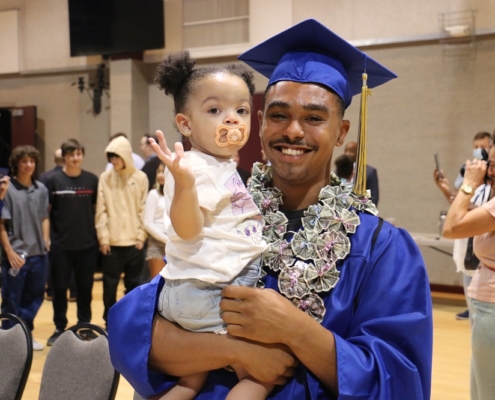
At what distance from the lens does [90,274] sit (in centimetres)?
605

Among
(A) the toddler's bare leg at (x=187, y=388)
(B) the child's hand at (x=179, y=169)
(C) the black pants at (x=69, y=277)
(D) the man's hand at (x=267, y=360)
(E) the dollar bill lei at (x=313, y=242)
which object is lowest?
(C) the black pants at (x=69, y=277)

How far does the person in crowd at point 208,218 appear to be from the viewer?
5.05 feet

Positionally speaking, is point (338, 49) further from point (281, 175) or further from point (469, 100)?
point (469, 100)

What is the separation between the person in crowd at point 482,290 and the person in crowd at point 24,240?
3.79 meters

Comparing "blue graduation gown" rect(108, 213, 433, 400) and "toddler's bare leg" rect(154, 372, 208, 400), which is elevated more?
"blue graduation gown" rect(108, 213, 433, 400)

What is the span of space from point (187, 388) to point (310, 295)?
0.41 metres

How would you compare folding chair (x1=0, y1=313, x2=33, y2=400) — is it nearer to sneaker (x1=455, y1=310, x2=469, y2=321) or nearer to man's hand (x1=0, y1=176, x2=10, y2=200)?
man's hand (x1=0, y1=176, x2=10, y2=200)

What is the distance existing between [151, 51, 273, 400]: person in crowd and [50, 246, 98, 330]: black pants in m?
4.49

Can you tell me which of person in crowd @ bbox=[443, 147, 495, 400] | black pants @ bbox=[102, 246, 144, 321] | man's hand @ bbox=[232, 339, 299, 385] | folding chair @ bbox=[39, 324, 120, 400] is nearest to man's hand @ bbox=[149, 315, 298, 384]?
man's hand @ bbox=[232, 339, 299, 385]

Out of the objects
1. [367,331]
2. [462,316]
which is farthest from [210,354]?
[462,316]

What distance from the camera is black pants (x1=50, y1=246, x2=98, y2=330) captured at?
5918 millimetres

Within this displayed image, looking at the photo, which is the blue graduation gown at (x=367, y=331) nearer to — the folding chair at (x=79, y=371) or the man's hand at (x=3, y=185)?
the folding chair at (x=79, y=371)

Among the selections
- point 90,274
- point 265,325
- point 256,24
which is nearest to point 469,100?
point 256,24

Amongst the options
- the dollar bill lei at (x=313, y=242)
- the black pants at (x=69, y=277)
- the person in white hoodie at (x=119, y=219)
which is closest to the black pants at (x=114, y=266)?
the person in white hoodie at (x=119, y=219)
